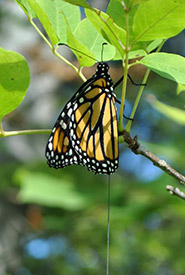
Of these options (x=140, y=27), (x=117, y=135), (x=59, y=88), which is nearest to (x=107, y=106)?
(x=117, y=135)

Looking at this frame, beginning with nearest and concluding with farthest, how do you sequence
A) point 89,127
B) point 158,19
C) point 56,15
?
point 158,19 < point 56,15 < point 89,127

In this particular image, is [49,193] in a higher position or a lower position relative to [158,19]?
lower

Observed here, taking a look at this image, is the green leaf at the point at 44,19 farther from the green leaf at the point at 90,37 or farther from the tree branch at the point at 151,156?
the tree branch at the point at 151,156

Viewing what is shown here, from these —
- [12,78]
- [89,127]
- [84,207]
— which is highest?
[12,78]

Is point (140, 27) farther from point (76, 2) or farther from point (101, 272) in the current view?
point (101, 272)

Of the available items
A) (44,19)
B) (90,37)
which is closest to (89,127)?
(90,37)

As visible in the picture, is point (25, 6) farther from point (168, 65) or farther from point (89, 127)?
point (89, 127)
